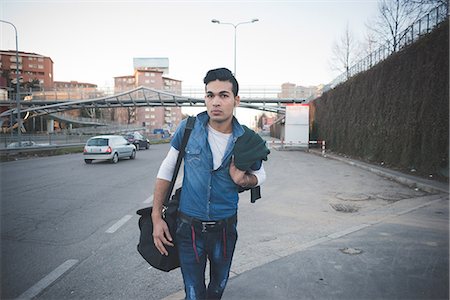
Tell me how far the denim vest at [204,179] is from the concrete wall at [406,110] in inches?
401

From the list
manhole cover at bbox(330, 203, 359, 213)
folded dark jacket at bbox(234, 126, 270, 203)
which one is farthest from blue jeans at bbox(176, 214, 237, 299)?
manhole cover at bbox(330, 203, 359, 213)

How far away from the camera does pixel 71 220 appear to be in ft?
18.3

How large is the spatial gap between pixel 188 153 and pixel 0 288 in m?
2.67

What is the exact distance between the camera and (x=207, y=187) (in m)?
2.02

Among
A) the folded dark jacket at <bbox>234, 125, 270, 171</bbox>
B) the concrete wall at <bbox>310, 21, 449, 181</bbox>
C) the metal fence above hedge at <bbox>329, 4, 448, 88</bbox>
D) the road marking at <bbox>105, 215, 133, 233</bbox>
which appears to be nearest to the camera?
the folded dark jacket at <bbox>234, 125, 270, 171</bbox>

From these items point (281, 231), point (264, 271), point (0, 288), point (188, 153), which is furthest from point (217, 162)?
point (281, 231)

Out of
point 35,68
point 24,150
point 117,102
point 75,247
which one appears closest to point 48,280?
point 75,247

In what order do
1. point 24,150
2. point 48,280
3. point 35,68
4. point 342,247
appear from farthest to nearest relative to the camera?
point 35,68
point 24,150
point 342,247
point 48,280

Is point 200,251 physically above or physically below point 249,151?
below

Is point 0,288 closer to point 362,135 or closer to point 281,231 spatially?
point 281,231

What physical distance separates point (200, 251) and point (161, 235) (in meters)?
0.29

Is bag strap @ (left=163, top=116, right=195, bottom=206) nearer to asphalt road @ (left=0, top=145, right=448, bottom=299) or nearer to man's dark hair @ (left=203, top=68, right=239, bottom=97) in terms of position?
man's dark hair @ (left=203, top=68, right=239, bottom=97)

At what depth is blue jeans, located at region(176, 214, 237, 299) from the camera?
2025 millimetres

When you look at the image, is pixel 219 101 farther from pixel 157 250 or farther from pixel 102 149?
pixel 102 149
